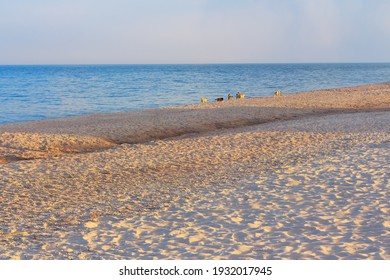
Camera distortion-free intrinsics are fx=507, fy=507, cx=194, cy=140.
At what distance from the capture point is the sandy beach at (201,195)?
6.06m

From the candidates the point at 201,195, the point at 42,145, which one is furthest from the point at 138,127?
the point at 201,195

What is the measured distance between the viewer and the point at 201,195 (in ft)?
27.9

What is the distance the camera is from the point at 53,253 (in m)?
5.98

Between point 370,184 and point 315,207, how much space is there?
5.45 ft

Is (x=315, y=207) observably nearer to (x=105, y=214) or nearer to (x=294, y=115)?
(x=105, y=214)

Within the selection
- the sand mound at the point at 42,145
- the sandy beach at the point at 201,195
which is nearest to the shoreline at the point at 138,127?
the sand mound at the point at 42,145

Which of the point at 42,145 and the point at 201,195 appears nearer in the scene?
the point at 201,195

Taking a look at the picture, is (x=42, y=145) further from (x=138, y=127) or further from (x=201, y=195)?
(x=201, y=195)

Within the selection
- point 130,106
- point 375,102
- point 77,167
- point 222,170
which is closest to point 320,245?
point 222,170

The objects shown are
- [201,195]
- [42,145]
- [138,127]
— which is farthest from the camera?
[138,127]

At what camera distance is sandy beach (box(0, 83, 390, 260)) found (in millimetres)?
6059

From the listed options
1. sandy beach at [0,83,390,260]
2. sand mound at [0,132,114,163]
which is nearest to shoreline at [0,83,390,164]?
sand mound at [0,132,114,163]

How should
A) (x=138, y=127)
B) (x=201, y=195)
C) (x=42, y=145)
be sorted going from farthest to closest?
1. (x=138, y=127)
2. (x=42, y=145)
3. (x=201, y=195)
